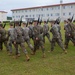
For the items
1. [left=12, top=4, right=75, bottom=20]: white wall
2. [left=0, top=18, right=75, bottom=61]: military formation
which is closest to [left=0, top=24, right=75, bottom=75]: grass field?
[left=0, top=18, right=75, bottom=61]: military formation

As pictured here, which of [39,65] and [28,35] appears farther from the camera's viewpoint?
[28,35]

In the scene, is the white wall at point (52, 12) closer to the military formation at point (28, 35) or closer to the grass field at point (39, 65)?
the military formation at point (28, 35)

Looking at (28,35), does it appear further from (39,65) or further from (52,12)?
(52,12)

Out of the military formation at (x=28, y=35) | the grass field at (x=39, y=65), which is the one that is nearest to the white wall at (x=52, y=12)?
the military formation at (x=28, y=35)

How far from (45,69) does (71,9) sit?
71.0m

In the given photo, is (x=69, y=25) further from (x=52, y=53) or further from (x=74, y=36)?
(x=52, y=53)

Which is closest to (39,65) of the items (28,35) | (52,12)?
(28,35)

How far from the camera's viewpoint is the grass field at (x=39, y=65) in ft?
30.7

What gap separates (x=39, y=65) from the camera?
10414mm

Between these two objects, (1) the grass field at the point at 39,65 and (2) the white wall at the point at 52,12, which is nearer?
(1) the grass field at the point at 39,65

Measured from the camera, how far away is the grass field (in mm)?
9352

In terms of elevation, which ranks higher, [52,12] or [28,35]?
[52,12]

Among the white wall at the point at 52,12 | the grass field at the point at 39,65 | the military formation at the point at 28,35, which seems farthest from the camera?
the white wall at the point at 52,12

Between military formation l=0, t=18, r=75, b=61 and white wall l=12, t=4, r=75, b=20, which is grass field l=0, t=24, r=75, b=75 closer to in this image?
military formation l=0, t=18, r=75, b=61
